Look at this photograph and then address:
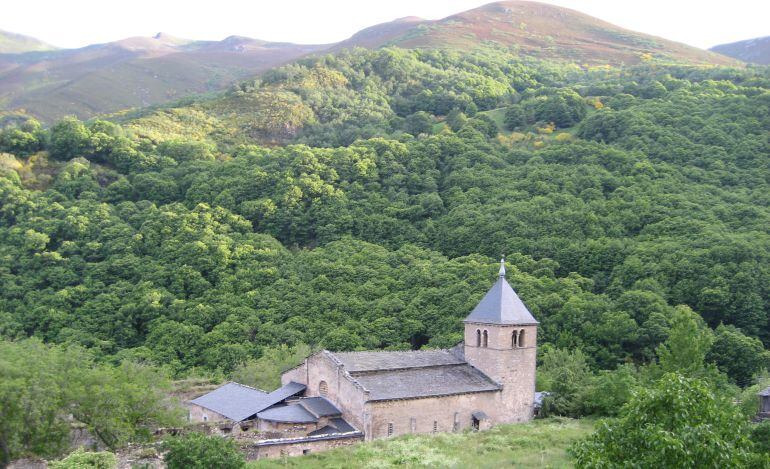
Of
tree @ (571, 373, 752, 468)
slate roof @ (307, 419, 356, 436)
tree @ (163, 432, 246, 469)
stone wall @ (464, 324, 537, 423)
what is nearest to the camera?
tree @ (571, 373, 752, 468)

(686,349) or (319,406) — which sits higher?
(686,349)

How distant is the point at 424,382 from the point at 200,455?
40.0 ft

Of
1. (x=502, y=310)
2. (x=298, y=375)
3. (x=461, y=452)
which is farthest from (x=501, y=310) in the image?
(x=298, y=375)

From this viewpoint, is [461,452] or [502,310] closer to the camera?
[461,452]

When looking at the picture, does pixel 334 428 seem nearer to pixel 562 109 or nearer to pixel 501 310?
pixel 501 310

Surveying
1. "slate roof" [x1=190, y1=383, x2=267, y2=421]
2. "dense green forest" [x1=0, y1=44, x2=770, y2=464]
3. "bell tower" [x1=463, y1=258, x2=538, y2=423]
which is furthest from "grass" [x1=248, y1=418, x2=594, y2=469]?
"slate roof" [x1=190, y1=383, x2=267, y2=421]

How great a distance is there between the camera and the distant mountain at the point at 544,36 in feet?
409

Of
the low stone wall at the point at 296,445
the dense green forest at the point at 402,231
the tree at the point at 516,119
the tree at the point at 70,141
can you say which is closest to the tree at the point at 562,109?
the dense green forest at the point at 402,231

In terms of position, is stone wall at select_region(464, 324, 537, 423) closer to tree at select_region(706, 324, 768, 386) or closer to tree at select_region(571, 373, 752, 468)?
tree at select_region(706, 324, 768, 386)

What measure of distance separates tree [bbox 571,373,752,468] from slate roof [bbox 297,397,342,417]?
17.1 m

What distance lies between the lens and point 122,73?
137 meters

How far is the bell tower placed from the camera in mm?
36281

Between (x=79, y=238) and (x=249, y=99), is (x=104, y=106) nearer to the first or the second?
(x=249, y=99)

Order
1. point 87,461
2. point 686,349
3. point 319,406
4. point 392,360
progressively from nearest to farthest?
1. point 87,461
2. point 319,406
3. point 392,360
4. point 686,349
